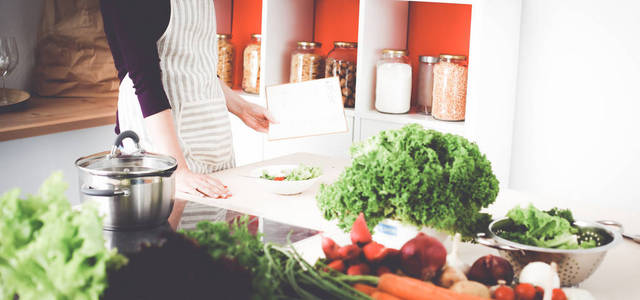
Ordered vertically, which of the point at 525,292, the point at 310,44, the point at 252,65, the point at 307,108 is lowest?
the point at 525,292

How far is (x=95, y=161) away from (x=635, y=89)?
1941mm

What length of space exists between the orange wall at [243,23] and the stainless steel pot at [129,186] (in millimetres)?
2032

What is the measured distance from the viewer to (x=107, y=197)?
48.0 inches

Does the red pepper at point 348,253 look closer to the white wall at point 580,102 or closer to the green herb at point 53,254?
the green herb at point 53,254

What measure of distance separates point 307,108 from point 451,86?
0.83 metres

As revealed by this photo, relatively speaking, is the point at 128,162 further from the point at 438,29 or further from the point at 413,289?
the point at 438,29

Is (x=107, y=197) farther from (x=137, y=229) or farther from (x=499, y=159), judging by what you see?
(x=499, y=159)

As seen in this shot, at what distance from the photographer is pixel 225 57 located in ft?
10.3

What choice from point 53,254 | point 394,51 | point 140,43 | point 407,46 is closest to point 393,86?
point 394,51

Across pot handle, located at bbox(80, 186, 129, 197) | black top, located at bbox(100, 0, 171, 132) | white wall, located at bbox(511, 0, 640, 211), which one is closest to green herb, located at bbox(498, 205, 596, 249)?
pot handle, located at bbox(80, 186, 129, 197)

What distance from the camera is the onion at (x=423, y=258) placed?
100 centimetres

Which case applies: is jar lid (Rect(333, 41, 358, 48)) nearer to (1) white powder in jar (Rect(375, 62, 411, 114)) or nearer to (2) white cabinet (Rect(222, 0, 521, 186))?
(2) white cabinet (Rect(222, 0, 521, 186))

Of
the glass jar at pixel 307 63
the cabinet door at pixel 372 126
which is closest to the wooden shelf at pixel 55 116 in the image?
the glass jar at pixel 307 63

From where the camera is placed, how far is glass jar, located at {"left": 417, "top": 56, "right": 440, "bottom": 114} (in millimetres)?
2676
